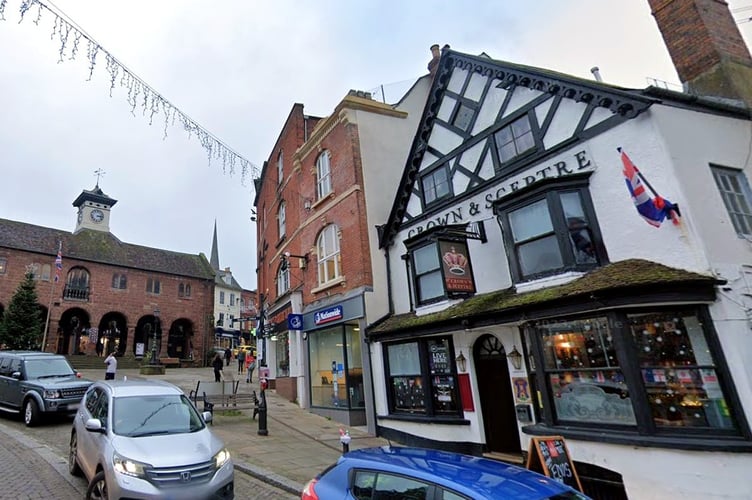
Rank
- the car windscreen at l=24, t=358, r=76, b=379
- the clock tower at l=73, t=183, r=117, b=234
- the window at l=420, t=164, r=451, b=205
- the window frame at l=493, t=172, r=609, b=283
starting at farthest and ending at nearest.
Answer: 1. the clock tower at l=73, t=183, r=117, b=234
2. the window at l=420, t=164, r=451, b=205
3. the car windscreen at l=24, t=358, r=76, b=379
4. the window frame at l=493, t=172, r=609, b=283

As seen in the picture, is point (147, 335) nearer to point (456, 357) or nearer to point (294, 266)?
point (294, 266)

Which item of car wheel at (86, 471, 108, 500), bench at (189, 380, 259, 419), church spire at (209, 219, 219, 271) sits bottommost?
car wheel at (86, 471, 108, 500)

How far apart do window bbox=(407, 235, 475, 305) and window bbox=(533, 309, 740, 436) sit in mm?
2852

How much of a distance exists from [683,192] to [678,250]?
1.06m

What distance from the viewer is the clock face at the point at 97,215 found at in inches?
1757

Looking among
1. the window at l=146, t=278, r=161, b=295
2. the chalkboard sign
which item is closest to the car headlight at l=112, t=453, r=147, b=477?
the chalkboard sign

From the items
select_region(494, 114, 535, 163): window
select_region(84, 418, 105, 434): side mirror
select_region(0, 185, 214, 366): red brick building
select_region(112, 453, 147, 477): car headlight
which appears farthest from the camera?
select_region(0, 185, 214, 366): red brick building

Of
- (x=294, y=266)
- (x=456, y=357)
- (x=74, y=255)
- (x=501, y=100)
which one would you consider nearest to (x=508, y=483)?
(x=456, y=357)

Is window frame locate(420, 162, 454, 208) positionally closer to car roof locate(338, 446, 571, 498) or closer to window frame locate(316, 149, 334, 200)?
window frame locate(316, 149, 334, 200)

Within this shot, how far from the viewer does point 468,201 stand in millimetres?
11312

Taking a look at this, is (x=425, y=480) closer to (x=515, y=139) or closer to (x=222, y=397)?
(x=515, y=139)

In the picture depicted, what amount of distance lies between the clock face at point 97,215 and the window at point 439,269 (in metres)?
45.8

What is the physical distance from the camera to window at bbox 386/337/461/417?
10.8 m

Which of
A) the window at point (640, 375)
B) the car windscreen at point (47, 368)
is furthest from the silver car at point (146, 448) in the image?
the car windscreen at point (47, 368)
